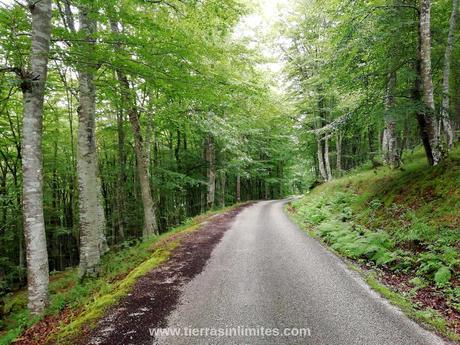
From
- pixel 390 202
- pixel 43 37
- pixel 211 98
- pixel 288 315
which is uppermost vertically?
pixel 43 37

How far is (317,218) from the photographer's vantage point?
39.8 feet

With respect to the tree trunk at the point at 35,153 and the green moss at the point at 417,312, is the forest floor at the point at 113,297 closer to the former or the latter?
the tree trunk at the point at 35,153

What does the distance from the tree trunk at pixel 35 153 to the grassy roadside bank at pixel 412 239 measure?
6.73m

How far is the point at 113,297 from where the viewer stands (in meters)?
5.15

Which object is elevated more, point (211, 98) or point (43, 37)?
point (43, 37)

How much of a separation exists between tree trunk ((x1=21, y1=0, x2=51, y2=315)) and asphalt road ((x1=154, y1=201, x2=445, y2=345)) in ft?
9.87

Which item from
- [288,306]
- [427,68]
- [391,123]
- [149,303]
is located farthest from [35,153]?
[391,123]

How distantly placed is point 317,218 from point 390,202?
3.44m

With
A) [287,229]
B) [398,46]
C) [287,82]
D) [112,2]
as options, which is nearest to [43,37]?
[112,2]

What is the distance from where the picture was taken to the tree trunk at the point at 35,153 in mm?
5148

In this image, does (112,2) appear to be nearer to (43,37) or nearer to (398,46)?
(43,37)

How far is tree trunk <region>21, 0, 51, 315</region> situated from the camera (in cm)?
515

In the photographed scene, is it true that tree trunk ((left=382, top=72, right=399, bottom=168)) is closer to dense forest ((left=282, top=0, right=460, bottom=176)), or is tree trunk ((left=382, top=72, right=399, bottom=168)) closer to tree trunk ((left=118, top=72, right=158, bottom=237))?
dense forest ((left=282, top=0, right=460, bottom=176))

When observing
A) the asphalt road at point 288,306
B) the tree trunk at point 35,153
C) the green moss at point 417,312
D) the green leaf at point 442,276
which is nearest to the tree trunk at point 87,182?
the tree trunk at point 35,153
